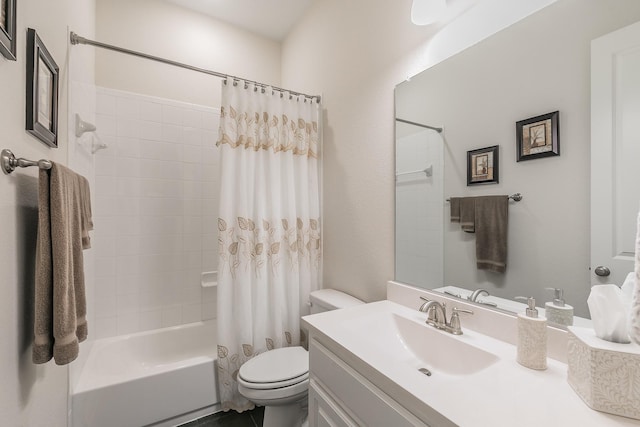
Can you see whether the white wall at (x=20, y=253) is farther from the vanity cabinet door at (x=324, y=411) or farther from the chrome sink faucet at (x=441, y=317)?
the chrome sink faucet at (x=441, y=317)

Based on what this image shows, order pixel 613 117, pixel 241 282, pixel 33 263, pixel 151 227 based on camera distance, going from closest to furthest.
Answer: pixel 613 117
pixel 33 263
pixel 241 282
pixel 151 227

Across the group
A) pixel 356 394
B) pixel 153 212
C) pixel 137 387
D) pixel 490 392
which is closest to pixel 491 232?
pixel 490 392

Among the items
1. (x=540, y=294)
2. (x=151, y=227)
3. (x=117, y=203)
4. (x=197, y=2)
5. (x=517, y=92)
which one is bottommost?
(x=540, y=294)

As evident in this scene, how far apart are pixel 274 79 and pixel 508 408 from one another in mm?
2776

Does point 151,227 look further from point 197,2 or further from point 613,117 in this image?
point 613,117

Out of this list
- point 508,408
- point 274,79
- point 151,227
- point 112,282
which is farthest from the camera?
point 274,79

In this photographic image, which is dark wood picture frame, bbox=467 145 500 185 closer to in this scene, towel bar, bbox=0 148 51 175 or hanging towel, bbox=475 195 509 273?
hanging towel, bbox=475 195 509 273

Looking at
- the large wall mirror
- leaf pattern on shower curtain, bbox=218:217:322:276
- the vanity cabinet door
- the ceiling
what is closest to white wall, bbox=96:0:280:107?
the ceiling

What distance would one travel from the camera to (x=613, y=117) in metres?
0.75

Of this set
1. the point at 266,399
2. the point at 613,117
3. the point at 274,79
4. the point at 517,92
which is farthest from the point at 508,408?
the point at 274,79

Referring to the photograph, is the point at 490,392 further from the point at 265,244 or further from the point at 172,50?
the point at 172,50

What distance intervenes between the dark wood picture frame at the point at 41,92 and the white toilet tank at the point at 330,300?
1.45m

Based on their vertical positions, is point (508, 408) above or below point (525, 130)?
below

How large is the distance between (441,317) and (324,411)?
558 mm
